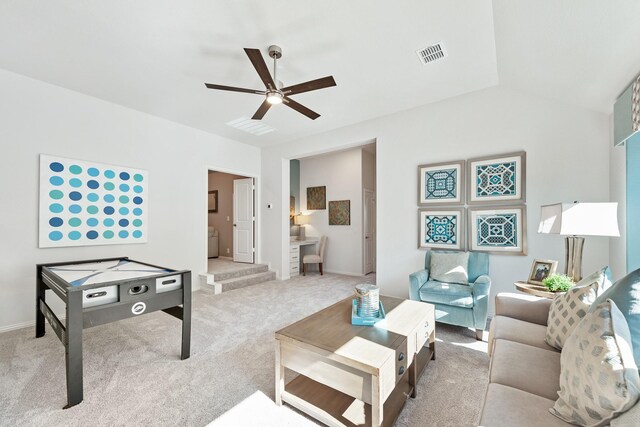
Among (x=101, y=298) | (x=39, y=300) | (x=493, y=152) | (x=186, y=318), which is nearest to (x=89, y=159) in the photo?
(x=39, y=300)

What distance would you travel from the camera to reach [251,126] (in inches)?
185

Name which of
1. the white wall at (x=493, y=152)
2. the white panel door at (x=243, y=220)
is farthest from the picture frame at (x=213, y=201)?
the white wall at (x=493, y=152)

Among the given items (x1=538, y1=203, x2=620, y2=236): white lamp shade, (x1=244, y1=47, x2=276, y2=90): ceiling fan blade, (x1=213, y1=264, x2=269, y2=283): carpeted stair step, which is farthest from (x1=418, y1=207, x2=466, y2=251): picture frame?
(x1=213, y1=264, x2=269, y2=283): carpeted stair step

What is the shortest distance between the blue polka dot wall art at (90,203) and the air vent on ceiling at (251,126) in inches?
63.4

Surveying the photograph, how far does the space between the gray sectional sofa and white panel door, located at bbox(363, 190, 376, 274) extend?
13.1 ft

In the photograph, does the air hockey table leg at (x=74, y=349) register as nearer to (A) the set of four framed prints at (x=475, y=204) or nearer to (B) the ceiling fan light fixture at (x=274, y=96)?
(B) the ceiling fan light fixture at (x=274, y=96)

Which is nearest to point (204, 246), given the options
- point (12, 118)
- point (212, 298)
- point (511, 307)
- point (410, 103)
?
point (212, 298)

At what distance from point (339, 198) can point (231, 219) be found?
10.1 feet

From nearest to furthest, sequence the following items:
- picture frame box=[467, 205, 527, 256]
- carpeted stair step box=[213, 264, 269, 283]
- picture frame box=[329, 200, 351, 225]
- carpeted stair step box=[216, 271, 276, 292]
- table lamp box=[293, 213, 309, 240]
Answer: picture frame box=[467, 205, 527, 256], carpeted stair step box=[216, 271, 276, 292], carpeted stair step box=[213, 264, 269, 283], picture frame box=[329, 200, 351, 225], table lamp box=[293, 213, 309, 240]

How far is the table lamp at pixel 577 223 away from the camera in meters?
2.07

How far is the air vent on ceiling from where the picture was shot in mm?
4471

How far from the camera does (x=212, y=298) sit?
4.25 metres

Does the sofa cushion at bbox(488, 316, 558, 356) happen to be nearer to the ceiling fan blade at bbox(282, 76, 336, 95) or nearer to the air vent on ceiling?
the ceiling fan blade at bbox(282, 76, 336, 95)

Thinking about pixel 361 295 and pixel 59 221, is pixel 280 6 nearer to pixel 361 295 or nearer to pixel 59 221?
pixel 361 295
